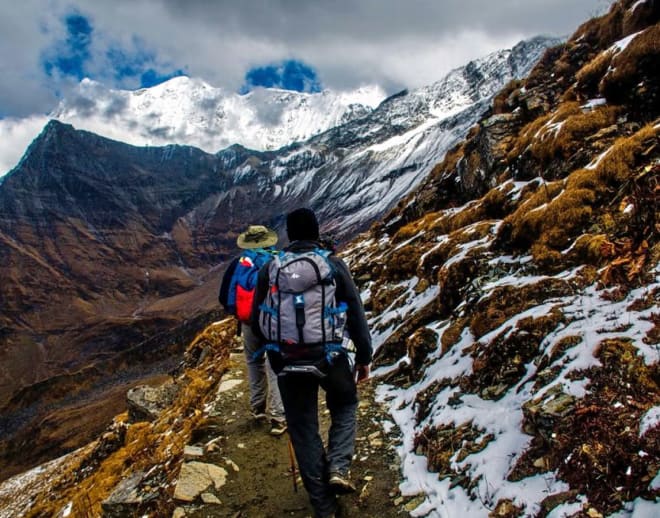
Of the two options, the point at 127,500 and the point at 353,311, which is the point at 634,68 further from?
the point at 127,500

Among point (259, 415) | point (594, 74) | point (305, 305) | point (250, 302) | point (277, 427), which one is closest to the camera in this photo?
point (305, 305)

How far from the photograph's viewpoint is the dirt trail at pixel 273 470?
611cm

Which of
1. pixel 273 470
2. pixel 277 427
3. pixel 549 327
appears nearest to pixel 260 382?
pixel 277 427

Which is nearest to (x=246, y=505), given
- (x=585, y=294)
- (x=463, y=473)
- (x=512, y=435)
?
(x=463, y=473)

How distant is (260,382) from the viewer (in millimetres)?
8688

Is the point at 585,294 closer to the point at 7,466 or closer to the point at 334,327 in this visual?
the point at 334,327

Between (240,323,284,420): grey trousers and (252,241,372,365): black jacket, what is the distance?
268cm

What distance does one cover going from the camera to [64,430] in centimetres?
12581

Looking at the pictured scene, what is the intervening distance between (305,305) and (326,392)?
1145 mm

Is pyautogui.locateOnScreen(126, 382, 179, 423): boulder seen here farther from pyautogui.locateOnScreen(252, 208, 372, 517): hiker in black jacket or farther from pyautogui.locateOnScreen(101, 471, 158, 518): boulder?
pyautogui.locateOnScreen(252, 208, 372, 517): hiker in black jacket

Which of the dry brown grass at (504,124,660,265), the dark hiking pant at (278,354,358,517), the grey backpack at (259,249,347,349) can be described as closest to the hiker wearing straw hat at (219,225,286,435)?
the dark hiking pant at (278,354,358,517)

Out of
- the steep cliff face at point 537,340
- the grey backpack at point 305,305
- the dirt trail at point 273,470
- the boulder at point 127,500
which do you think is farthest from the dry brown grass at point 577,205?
the boulder at point 127,500

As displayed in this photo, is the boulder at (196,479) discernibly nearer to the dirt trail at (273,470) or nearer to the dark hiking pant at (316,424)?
the dirt trail at (273,470)

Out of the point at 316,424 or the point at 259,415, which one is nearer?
the point at 316,424
